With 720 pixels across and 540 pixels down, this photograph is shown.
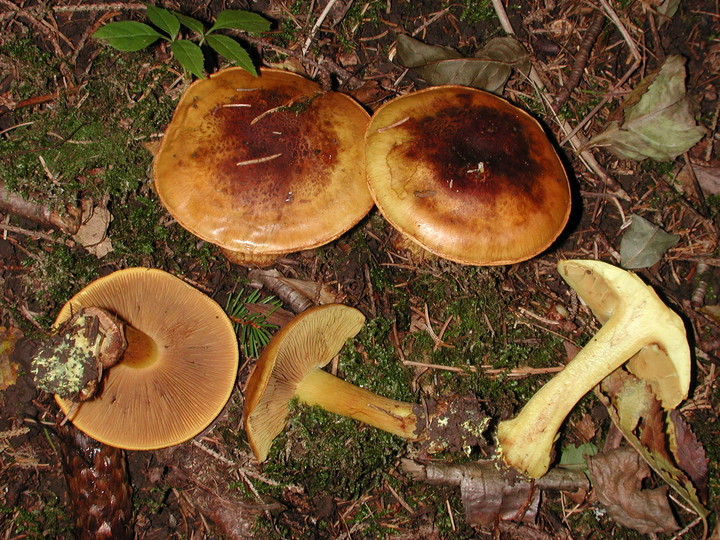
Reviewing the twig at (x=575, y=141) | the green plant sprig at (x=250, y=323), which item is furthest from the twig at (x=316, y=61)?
the green plant sprig at (x=250, y=323)

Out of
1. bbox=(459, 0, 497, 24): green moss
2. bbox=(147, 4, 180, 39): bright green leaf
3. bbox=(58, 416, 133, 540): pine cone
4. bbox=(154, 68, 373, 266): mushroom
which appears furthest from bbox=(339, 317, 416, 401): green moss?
bbox=(459, 0, 497, 24): green moss

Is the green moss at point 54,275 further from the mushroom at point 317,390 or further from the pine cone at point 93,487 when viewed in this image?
the mushroom at point 317,390

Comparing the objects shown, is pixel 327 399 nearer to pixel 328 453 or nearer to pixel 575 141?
pixel 328 453

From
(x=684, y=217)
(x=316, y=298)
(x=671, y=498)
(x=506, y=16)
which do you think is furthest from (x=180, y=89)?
(x=671, y=498)

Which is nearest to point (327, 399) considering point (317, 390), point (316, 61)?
point (317, 390)

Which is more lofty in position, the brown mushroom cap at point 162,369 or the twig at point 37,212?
the twig at point 37,212

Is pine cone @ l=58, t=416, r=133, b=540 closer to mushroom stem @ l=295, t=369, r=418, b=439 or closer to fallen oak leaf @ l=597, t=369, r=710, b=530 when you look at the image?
mushroom stem @ l=295, t=369, r=418, b=439
